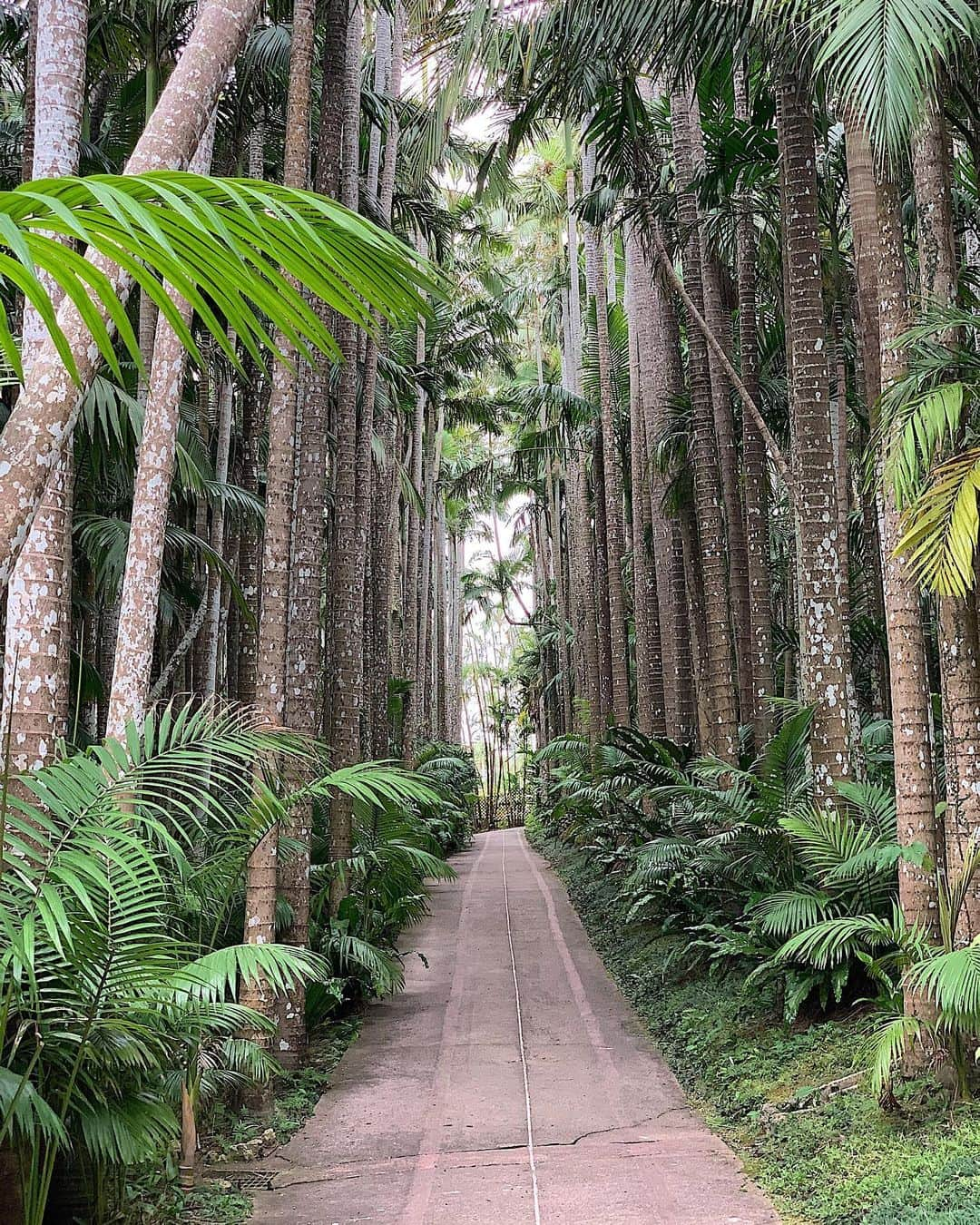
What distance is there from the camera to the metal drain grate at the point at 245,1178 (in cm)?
529

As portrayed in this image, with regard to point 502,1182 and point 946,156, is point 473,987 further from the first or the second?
point 946,156

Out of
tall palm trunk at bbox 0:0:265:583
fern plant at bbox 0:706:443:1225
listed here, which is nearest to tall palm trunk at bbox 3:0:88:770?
fern plant at bbox 0:706:443:1225

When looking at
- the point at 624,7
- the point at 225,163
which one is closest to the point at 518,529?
the point at 225,163

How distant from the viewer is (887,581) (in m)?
5.80

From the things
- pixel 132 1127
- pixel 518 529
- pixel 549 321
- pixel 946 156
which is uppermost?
pixel 549 321

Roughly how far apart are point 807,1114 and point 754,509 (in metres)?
6.69

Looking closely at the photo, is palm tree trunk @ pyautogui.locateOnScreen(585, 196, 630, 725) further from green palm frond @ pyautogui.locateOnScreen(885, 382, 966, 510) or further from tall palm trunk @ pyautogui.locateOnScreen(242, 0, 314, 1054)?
green palm frond @ pyautogui.locateOnScreen(885, 382, 966, 510)

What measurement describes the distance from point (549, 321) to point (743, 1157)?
30816 mm

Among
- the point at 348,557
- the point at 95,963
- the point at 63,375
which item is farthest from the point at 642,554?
the point at 63,375

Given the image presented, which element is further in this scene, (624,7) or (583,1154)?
(624,7)

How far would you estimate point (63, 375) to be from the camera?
9.48 ft

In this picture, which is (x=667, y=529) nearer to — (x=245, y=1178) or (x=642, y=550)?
(x=642, y=550)

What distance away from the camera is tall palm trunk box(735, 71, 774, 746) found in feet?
35.1

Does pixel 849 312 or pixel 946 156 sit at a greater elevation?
pixel 849 312
